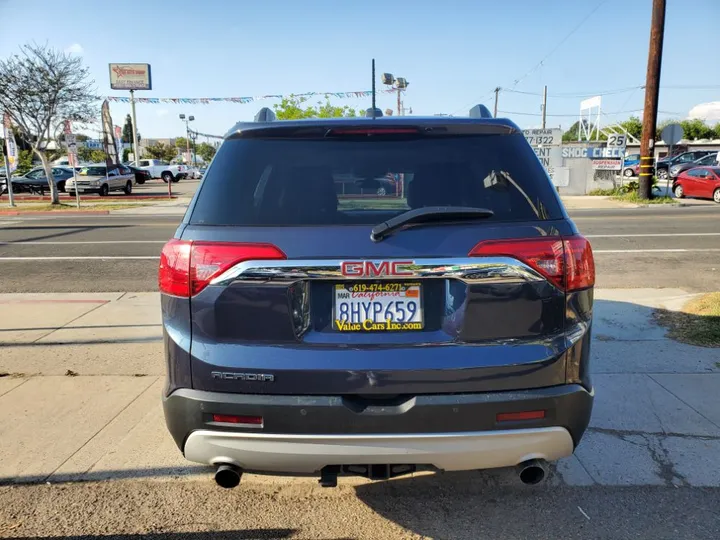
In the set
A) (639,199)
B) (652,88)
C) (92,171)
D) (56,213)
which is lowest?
(56,213)

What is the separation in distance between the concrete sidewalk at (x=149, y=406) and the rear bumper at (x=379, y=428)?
97 centimetres

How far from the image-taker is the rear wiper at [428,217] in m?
2.37

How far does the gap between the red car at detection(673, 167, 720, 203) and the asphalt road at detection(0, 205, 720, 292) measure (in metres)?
4.67

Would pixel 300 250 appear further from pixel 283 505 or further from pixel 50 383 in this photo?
pixel 50 383

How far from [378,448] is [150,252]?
10071mm

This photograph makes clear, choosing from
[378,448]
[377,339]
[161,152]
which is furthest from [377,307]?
[161,152]

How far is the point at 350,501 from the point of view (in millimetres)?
3098

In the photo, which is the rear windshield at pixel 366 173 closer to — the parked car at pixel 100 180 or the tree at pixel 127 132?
the parked car at pixel 100 180

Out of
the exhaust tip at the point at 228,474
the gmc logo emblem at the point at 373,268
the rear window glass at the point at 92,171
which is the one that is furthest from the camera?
the rear window glass at the point at 92,171

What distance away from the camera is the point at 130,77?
63438mm

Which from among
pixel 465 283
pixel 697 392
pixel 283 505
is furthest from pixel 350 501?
pixel 697 392

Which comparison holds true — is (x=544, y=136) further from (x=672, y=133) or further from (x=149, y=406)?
(x=149, y=406)

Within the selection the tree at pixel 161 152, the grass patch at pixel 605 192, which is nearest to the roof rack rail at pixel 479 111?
the grass patch at pixel 605 192

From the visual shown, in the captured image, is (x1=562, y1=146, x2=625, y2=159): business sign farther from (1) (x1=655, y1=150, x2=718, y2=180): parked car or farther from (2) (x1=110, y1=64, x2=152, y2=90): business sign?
(2) (x1=110, y1=64, x2=152, y2=90): business sign
